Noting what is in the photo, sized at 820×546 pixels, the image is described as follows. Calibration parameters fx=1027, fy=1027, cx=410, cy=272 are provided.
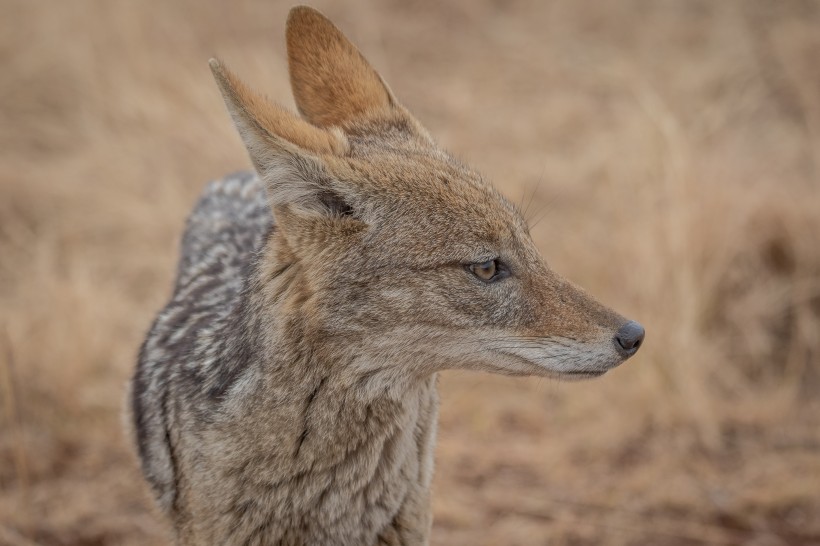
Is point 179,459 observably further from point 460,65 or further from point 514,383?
point 460,65

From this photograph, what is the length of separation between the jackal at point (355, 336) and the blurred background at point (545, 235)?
1019 mm

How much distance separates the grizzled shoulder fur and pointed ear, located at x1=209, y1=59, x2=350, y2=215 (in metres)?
0.36

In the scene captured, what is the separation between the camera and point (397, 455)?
3.74 metres

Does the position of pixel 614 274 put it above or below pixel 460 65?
below

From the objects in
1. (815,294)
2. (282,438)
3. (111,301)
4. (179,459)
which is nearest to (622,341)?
(282,438)

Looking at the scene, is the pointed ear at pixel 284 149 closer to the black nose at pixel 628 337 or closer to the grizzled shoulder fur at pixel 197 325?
the grizzled shoulder fur at pixel 197 325

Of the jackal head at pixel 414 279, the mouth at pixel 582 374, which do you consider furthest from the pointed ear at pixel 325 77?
the mouth at pixel 582 374

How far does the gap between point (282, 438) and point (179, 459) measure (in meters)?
0.52

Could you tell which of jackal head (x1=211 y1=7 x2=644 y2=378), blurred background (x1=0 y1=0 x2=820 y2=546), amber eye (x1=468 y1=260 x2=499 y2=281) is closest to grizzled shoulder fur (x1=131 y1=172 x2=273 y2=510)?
jackal head (x1=211 y1=7 x2=644 y2=378)

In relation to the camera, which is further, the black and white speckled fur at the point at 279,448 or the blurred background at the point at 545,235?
the blurred background at the point at 545,235

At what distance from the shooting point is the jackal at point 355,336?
3.57 m

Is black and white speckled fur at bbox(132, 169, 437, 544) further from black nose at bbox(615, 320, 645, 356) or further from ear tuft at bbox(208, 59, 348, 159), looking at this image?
black nose at bbox(615, 320, 645, 356)

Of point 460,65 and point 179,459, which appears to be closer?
point 179,459

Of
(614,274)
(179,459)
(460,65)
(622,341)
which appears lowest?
(179,459)
